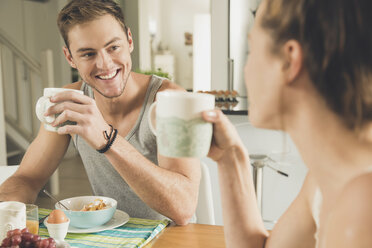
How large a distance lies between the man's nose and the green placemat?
0.60m

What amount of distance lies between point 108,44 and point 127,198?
61 cm

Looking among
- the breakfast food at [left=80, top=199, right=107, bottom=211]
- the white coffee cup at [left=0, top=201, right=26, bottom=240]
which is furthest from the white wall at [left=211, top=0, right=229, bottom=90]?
the white coffee cup at [left=0, top=201, right=26, bottom=240]

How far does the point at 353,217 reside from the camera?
0.51 m

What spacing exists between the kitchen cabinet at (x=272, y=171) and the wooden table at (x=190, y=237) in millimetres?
1662

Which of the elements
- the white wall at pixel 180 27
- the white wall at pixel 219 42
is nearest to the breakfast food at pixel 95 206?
the white wall at pixel 219 42

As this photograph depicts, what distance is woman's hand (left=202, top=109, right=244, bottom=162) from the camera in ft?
2.70

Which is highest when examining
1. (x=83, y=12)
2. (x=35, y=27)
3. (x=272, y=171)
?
(x=35, y=27)

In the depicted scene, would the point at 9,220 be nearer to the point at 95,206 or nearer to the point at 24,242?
the point at 24,242

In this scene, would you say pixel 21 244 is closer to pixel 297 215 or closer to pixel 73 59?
pixel 297 215

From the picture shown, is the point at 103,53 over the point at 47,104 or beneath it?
over

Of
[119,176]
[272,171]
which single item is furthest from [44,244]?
[272,171]

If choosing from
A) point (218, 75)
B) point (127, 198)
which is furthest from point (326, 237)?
Answer: point (218, 75)

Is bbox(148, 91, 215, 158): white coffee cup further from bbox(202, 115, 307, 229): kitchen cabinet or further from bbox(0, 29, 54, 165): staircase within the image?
bbox(0, 29, 54, 165): staircase

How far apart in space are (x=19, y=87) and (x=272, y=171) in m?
3.41
